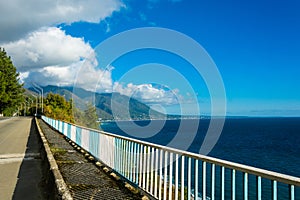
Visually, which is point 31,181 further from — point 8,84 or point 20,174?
point 8,84

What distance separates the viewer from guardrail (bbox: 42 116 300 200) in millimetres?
2859

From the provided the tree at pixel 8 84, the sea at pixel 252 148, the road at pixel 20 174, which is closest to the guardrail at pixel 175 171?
the road at pixel 20 174

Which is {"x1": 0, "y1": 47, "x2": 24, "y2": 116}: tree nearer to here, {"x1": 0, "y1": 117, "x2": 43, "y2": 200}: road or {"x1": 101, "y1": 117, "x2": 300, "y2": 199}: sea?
{"x1": 101, "y1": 117, "x2": 300, "y2": 199}: sea

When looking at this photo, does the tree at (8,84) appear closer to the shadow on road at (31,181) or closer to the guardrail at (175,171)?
the shadow on road at (31,181)

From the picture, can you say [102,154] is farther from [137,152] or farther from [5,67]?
[5,67]

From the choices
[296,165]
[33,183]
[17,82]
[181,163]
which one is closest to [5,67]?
[17,82]

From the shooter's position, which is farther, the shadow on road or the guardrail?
the shadow on road

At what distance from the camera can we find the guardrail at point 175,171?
2859 millimetres

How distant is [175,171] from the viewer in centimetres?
448

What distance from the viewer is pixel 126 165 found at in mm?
6469

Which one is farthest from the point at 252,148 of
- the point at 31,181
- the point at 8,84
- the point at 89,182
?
the point at 8,84

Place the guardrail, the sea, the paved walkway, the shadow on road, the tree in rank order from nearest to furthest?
the guardrail < the paved walkway < the shadow on road < the sea < the tree

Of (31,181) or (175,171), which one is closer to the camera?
(175,171)

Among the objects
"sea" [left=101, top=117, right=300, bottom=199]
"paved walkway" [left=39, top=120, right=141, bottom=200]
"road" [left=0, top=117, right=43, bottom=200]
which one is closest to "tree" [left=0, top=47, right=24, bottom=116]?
"sea" [left=101, top=117, right=300, bottom=199]
